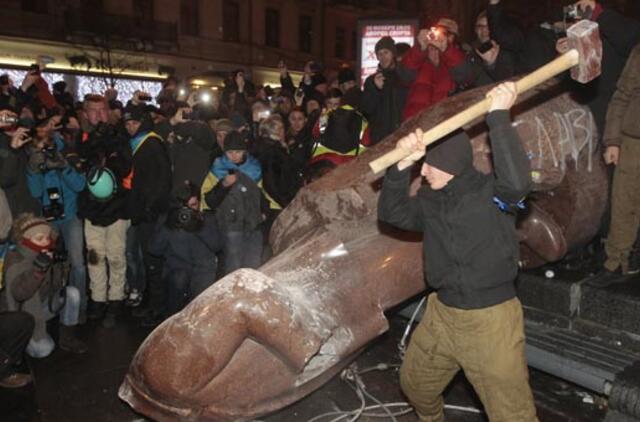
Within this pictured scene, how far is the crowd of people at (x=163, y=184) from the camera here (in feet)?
16.7

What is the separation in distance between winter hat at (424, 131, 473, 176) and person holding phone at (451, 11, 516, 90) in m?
2.62

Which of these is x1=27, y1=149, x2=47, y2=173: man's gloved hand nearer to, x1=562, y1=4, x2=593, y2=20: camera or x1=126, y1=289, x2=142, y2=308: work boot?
x1=126, y1=289, x2=142, y2=308: work boot

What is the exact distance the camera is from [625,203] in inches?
164

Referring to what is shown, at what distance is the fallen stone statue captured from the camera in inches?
115

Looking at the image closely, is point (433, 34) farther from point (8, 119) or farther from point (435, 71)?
point (8, 119)

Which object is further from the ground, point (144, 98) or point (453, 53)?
point (453, 53)

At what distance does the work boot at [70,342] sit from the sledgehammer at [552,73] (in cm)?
368

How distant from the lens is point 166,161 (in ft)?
20.0

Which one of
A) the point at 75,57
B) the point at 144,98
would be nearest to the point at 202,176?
the point at 144,98

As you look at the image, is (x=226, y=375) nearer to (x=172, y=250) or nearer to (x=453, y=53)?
(x=172, y=250)

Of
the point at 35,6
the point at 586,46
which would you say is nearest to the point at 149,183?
the point at 586,46

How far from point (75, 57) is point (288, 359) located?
956 inches

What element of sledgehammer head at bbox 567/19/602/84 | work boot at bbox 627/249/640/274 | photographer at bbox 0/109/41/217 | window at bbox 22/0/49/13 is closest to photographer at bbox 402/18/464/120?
work boot at bbox 627/249/640/274

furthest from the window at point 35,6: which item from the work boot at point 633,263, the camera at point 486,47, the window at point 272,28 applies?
the work boot at point 633,263
